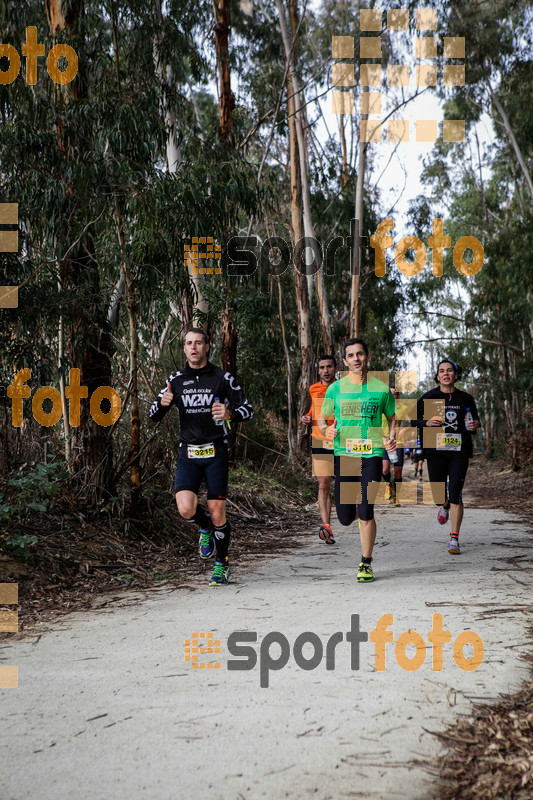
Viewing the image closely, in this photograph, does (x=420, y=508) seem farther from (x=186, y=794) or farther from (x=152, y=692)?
(x=186, y=794)

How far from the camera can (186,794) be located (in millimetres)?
2631

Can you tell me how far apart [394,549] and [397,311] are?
1929 cm

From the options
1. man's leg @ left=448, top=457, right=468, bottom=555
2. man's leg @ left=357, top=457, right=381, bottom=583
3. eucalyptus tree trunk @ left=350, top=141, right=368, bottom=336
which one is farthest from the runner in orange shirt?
eucalyptus tree trunk @ left=350, top=141, right=368, bottom=336

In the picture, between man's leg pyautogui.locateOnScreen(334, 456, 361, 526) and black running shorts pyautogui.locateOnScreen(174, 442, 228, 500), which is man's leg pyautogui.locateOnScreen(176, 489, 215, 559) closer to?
black running shorts pyautogui.locateOnScreen(174, 442, 228, 500)

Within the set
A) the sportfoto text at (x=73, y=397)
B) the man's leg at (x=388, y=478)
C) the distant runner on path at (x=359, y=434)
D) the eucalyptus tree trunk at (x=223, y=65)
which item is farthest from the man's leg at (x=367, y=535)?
the eucalyptus tree trunk at (x=223, y=65)

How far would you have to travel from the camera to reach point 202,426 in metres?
6.50

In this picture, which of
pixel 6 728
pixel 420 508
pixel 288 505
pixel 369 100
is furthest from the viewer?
pixel 369 100

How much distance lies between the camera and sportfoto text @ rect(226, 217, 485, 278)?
1962cm

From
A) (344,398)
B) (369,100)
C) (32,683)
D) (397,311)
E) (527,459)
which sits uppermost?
(369,100)

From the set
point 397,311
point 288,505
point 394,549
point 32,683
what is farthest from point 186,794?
point 397,311

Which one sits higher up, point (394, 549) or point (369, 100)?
point (369, 100)

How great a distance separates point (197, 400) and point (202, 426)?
22 centimetres

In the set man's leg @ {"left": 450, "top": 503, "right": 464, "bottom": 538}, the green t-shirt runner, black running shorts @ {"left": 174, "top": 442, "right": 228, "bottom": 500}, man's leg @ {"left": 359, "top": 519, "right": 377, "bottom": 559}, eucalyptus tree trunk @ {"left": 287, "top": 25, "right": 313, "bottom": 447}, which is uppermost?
eucalyptus tree trunk @ {"left": 287, "top": 25, "right": 313, "bottom": 447}

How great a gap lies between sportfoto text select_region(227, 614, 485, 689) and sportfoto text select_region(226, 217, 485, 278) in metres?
11.0
